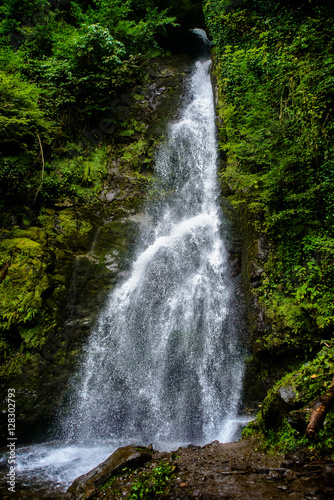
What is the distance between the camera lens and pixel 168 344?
6801 millimetres

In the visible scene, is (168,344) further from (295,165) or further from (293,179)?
(295,165)

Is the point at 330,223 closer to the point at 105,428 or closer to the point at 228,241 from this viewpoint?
the point at 228,241

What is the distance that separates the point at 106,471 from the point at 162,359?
3.27m

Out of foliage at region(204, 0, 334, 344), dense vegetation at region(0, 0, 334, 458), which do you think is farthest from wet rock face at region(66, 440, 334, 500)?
foliage at region(204, 0, 334, 344)

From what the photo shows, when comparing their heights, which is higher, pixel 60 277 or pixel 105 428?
pixel 60 277

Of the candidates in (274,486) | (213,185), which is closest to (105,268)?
(213,185)

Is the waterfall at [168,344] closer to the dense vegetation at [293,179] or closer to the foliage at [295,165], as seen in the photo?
the dense vegetation at [293,179]

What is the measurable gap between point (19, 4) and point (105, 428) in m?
16.9

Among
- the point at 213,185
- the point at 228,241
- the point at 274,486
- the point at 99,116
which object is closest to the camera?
the point at 274,486

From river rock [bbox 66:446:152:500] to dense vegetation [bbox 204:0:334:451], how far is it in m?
1.86

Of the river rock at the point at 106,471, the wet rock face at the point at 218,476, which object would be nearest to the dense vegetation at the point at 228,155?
the wet rock face at the point at 218,476

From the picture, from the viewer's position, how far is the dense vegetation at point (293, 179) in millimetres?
5383

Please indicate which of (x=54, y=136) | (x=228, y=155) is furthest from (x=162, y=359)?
(x=54, y=136)

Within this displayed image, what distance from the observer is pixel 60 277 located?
787 centimetres
